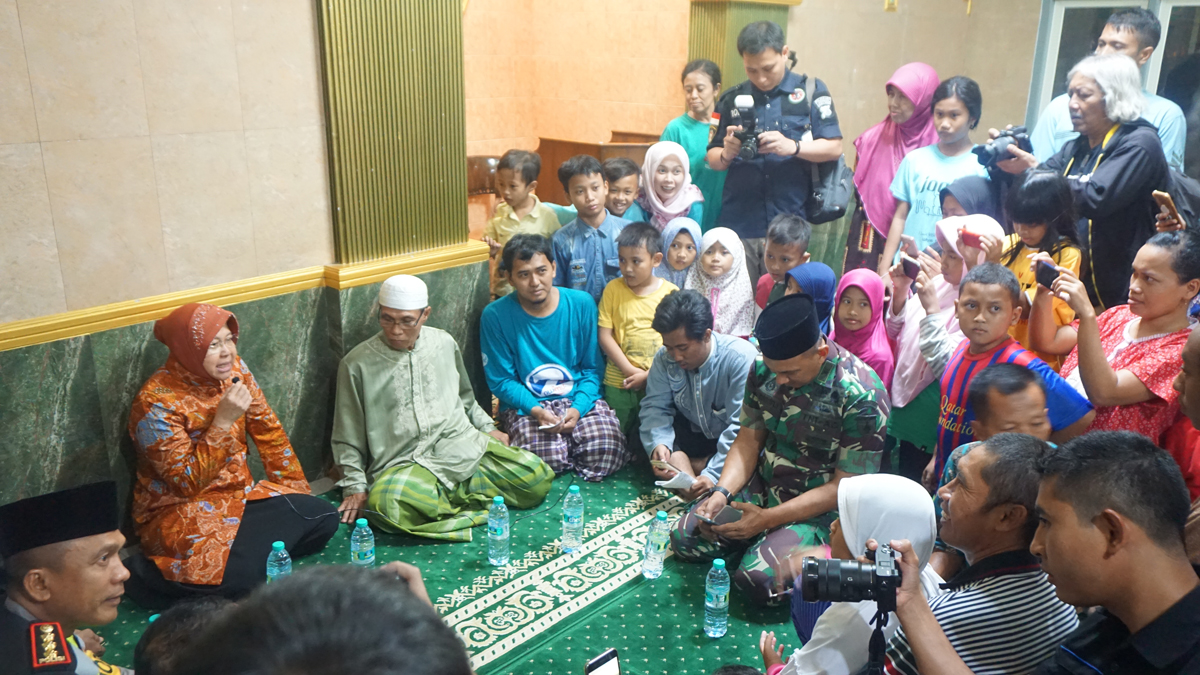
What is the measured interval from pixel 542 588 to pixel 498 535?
26 cm

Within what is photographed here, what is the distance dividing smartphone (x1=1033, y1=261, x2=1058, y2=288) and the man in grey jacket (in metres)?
1.12

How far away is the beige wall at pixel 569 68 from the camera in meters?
6.28

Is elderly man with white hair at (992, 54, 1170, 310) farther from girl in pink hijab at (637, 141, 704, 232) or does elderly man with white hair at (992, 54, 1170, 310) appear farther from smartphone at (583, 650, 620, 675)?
smartphone at (583, 650, 620, 675)

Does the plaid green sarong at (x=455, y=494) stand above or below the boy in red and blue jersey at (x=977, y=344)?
below

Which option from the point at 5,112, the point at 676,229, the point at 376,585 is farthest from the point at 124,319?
the point at 376,585

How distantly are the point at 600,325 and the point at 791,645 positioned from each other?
181 cm

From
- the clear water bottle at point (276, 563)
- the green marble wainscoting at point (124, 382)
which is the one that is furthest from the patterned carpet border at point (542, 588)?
the green marble wainscoting at point (124, 382)

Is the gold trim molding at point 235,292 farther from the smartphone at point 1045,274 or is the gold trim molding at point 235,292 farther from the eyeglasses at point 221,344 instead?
the smartphone at point 1045,274

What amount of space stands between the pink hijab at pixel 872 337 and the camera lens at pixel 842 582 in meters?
2.12

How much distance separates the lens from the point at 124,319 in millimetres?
3195

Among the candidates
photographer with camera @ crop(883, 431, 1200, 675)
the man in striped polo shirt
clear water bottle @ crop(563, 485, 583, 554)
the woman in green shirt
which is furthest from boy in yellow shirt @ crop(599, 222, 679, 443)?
photographer with camera @ crop(883, 431, 1200, 675)

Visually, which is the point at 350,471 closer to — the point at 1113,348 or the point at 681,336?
the point at 681,336

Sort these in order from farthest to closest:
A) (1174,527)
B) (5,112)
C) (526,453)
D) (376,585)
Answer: (526,453) → (5,112) → (1174,527) → (376,585)

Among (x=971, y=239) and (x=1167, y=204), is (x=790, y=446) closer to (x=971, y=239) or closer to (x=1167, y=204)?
(x=971, y=239)
